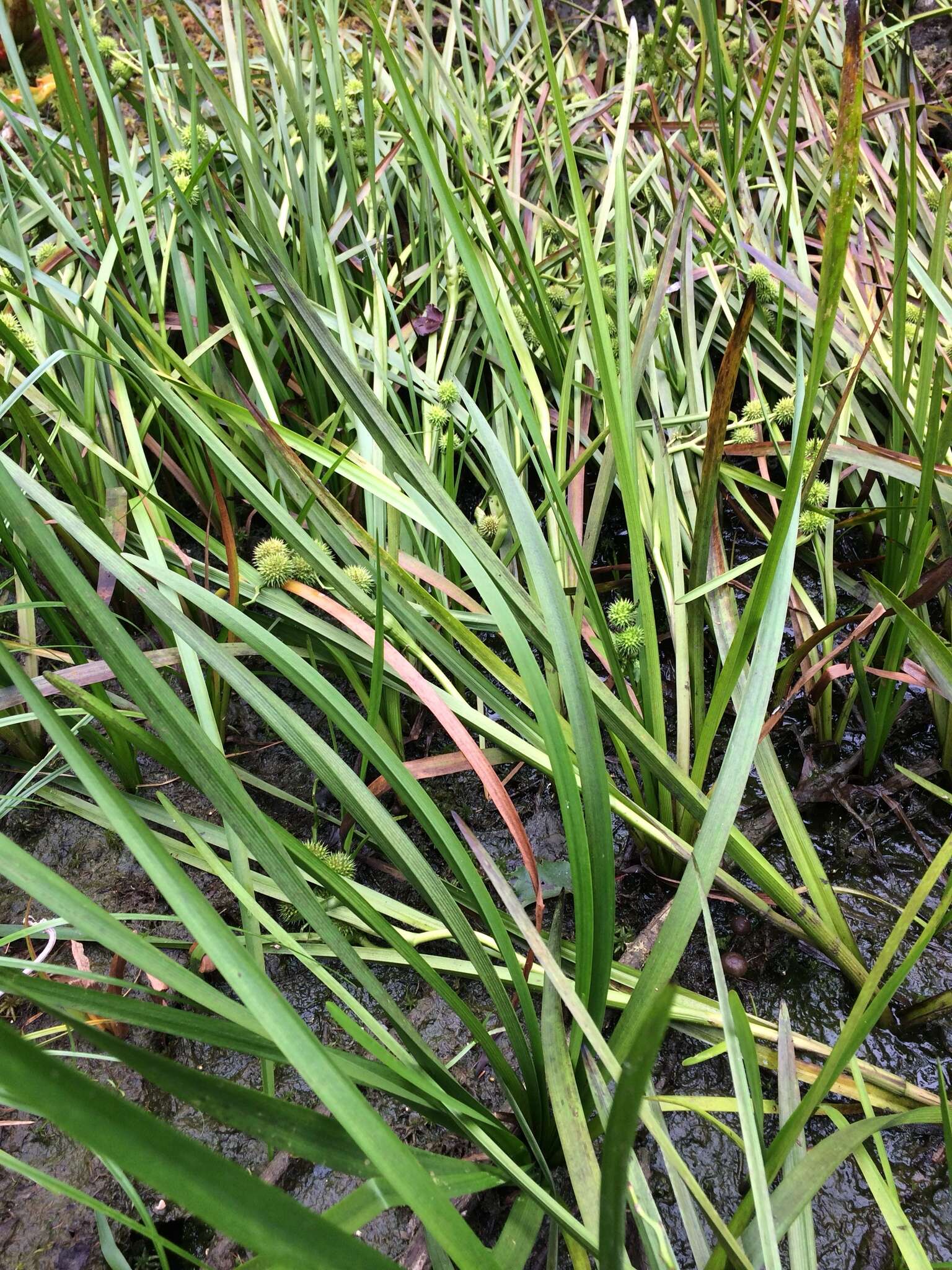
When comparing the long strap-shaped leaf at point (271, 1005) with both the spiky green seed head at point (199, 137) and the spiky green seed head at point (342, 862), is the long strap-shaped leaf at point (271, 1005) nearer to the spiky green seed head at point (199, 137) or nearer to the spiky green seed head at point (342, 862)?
the spiky green seed head at point (342, 862)

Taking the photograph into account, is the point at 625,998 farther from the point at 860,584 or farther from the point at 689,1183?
the point at 860,584

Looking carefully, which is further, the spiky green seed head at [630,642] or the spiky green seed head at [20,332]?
the spiky green seed head at [20,332]

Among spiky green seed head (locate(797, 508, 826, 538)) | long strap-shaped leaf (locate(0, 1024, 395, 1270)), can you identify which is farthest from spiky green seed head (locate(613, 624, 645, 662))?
long strap-shaped leaf (locate(0, 1024, 395, 1270))

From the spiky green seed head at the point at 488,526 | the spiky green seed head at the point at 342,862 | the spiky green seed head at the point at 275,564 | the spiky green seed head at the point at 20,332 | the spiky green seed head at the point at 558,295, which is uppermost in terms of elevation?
the spiky green seed head at the point at 20,332

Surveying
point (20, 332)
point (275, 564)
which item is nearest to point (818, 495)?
point (275, 564)

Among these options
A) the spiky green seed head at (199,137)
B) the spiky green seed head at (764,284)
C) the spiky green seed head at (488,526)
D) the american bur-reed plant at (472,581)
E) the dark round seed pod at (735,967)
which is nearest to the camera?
the american bur-reed plant at (472,581)

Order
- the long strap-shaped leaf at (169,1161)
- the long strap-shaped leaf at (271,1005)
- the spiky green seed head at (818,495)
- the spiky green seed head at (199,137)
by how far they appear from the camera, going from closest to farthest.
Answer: the long strap-shaped leaf at (169,1161)
the long strap-shaped leaf at (271,1005)
the spiky green seed head at (818,495)
the spiky green seed head at (199,137)

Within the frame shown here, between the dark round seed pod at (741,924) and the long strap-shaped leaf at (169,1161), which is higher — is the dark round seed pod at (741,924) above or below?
below

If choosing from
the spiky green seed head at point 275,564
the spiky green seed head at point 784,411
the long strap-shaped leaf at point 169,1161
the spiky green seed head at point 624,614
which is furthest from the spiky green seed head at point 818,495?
the long strap-shaped leaf at point 169,1161
